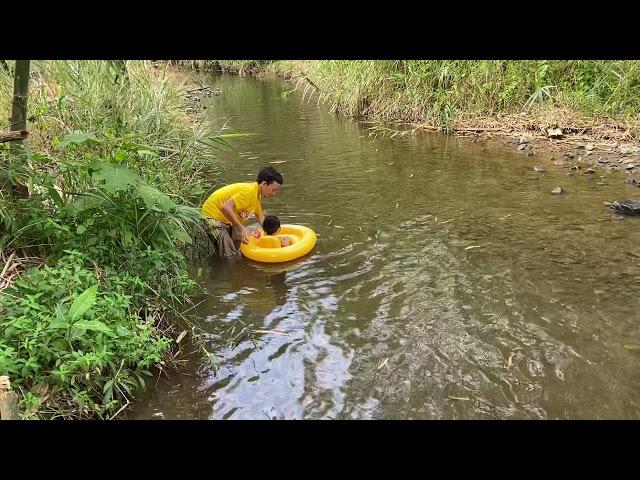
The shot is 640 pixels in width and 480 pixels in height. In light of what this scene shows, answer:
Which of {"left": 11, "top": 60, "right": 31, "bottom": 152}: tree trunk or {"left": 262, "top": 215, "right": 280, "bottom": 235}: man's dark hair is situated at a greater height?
{"left": 11, "top": 60, "right": 31, "bottom": 152}: tree trunk

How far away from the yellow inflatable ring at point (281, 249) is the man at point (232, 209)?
12 centimetres

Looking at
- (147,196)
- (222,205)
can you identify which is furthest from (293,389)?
(222,205)

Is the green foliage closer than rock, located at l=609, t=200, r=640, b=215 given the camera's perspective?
Yes

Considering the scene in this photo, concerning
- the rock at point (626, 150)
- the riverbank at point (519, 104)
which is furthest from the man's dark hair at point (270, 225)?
the rock at point (626, 150)

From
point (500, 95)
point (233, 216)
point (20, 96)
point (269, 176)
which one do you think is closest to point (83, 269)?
point (20, 96)

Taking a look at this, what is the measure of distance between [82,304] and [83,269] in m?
0.44

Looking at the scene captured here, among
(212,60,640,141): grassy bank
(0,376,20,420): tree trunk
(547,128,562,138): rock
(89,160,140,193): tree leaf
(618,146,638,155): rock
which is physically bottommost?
(0,376,20,420): tree trunk

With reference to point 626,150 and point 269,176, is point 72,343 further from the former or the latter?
point 626,150

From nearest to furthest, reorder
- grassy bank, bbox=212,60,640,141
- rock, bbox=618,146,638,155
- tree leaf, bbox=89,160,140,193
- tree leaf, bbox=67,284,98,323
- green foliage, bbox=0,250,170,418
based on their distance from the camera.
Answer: green foliage, bbox=0,250,170,418, tree leaf, bbox=67,284,98,323, tree leaf, bbox=89,160,140,193, rock, bbox=618,146,638,155, grassy bank, bbox=212,60,640,141

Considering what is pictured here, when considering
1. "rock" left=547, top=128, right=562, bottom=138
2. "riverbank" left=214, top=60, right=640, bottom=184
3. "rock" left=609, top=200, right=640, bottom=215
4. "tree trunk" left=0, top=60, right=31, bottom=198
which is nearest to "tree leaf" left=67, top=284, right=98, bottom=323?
"tree trunk" left=0, top=60, right=31, bottom=198

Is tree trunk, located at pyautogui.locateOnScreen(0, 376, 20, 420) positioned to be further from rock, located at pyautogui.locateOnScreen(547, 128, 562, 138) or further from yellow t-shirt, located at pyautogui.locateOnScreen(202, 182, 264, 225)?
rock, located at pyautogui.locateOnScreen(547, 128, 562, 138)

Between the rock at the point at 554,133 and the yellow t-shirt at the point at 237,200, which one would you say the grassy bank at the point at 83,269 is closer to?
the yellow t-shirt at the point at 237,200

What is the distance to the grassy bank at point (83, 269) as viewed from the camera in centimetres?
281

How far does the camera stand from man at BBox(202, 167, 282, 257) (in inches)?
219
